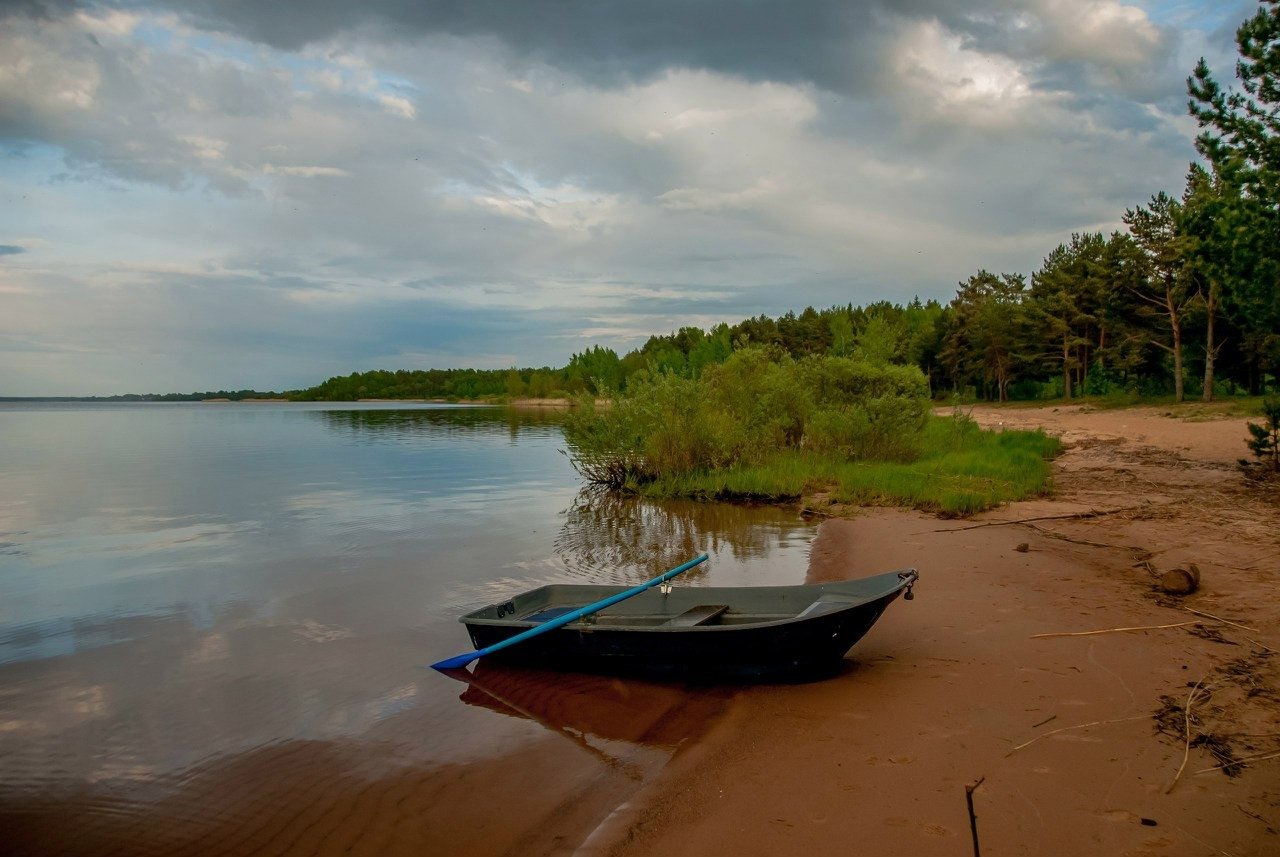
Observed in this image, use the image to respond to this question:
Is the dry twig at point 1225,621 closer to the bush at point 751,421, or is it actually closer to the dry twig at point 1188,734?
the dry twig at point 1188,734

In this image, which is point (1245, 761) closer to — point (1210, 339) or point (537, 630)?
point (537, 630)

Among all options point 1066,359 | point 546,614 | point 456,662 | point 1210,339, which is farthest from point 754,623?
point 1066,359

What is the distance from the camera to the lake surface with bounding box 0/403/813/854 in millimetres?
5383

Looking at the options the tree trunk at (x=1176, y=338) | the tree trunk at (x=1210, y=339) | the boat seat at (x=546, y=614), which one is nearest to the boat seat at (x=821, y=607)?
the boat seat at (x=546, y=614)

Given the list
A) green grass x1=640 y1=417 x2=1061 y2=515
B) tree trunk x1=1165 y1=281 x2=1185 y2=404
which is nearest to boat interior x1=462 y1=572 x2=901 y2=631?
green grass x1=640 y1=417 x2=1061 y2=515

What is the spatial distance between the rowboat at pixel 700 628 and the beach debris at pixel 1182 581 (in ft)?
11.7

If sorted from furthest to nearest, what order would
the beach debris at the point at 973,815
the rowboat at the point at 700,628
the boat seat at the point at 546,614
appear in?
1. the boat seat at the point at 546,614
2. the rowboat at the point at 700,628
3. the beach debris at the point at 973,815

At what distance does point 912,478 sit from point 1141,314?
3075 cm

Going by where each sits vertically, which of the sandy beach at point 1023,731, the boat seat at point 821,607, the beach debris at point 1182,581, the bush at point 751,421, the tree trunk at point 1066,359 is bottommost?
the sandy beach at point 1023,731

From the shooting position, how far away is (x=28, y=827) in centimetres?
535

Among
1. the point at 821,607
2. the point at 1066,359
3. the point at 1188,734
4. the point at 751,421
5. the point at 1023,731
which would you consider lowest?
the point at 1023,731

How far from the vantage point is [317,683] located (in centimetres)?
779

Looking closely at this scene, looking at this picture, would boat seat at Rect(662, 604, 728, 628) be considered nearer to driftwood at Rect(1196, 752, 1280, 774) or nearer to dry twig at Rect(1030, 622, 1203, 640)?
dry twig at Rect(1030, 622, 1203, 640)

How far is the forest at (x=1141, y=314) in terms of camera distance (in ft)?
44.7
